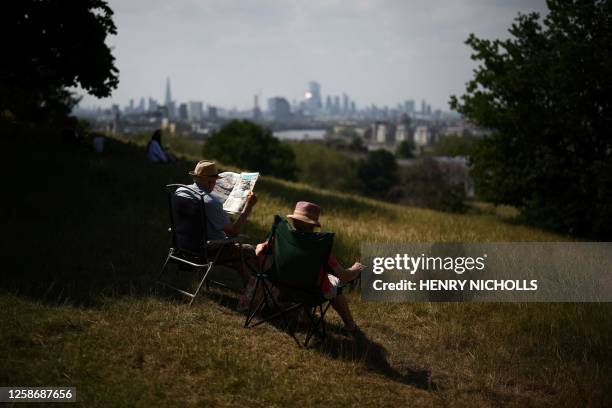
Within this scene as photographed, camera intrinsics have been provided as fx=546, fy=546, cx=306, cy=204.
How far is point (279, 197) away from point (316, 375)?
10308 mm

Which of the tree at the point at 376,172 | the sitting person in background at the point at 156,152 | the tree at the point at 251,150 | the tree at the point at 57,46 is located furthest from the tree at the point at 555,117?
the tree at the point at 376,172

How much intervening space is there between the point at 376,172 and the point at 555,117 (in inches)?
2221

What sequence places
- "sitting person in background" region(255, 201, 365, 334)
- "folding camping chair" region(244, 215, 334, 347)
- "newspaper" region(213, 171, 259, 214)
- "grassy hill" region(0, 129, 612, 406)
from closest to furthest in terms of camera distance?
"grassy hill" region(0, 129, 612, 406) → "folding camping chair" region(244, 215, 334, 347) → "sitting person in background" region(255, 201, 365, 334) → "newspaper" region(213, 171, 259, 214)

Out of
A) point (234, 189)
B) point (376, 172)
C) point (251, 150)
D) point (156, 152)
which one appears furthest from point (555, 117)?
point (376, 172)

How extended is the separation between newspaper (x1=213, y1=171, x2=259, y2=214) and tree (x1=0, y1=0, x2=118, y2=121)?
11.0 metres

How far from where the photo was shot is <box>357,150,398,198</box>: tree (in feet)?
233

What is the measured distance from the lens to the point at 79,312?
5.16m

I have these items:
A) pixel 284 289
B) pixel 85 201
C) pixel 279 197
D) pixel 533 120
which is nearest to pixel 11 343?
pixel 284 289

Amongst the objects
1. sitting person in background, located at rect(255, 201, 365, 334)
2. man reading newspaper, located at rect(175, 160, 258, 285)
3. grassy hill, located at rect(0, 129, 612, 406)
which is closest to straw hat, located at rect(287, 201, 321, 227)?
sitting person in background, located at rect(255, 201, 365, 334)

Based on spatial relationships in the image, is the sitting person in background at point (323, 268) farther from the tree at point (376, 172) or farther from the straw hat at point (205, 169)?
the tree at point (376, 172)

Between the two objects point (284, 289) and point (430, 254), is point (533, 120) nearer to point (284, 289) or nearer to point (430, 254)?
point (430, 254)

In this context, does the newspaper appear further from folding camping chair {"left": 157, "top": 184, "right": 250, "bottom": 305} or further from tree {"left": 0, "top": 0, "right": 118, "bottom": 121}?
tree {"left": 0, "top": 0, "right": 118, "bottom": 121}

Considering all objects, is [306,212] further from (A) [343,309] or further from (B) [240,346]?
(B) [240,346]

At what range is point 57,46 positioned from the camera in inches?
594
